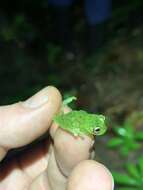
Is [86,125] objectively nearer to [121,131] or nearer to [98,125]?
[98,125]

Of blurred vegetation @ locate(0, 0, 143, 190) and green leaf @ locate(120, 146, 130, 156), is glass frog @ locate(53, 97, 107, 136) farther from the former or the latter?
green leaf @ locate(120, 146, 130, 156)

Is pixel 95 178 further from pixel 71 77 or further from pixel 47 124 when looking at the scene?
pixel 71 77

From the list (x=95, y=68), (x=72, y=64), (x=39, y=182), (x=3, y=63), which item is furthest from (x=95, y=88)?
(x=39, y=182)

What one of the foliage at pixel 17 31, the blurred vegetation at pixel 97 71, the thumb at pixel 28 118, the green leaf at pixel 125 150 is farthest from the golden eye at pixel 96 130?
the foliage at pixel 17 31

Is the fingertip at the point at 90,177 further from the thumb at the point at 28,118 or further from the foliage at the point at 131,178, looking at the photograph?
the foliage at the point at 131,178

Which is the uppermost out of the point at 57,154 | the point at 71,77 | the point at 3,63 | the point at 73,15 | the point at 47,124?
the point at 73,15

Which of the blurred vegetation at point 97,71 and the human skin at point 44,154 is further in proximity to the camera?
the blurred vegetation at point 97,71
